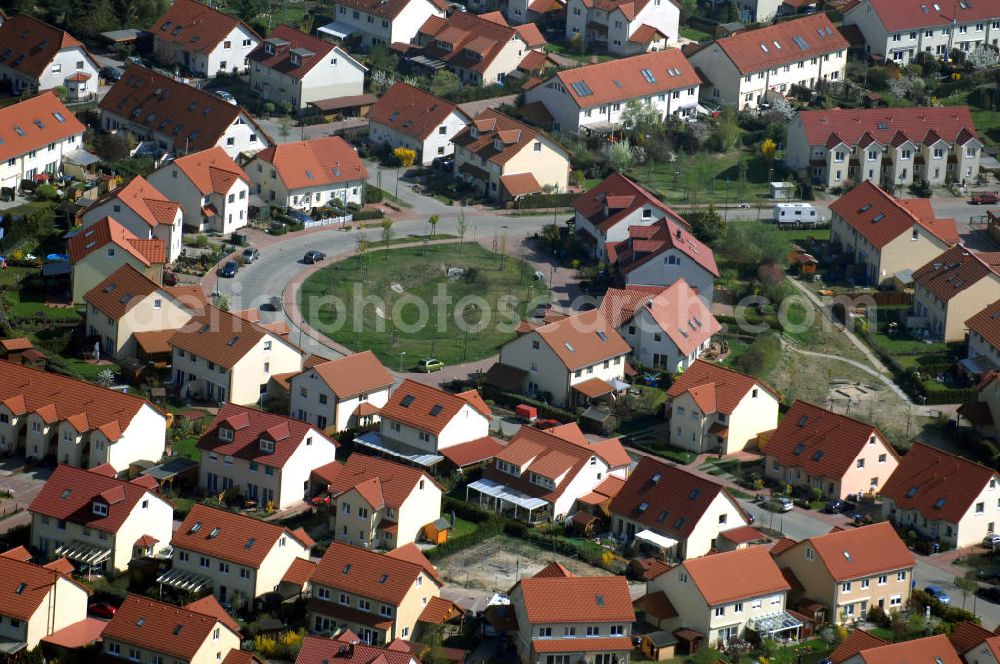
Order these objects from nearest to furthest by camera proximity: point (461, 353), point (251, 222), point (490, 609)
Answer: point (490, 609)
point (461, 353)
point (251, 222)

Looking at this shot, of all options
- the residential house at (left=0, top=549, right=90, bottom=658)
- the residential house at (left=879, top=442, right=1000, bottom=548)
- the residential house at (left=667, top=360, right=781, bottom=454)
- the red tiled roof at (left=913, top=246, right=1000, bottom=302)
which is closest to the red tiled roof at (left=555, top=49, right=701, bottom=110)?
the red tiled roof at (left=913, top=246, right=1000, bottom=302)

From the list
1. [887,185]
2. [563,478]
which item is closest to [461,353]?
[563,478]

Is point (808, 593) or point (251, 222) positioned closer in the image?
point (808, 593)

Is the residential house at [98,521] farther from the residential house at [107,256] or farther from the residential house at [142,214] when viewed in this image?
the residential house at [142,214]

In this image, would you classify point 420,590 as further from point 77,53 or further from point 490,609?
point 77,53

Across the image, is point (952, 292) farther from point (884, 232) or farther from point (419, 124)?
point (419, 124)

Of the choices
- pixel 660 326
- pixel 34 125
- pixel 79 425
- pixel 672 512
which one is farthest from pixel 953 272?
pixel 34 125
